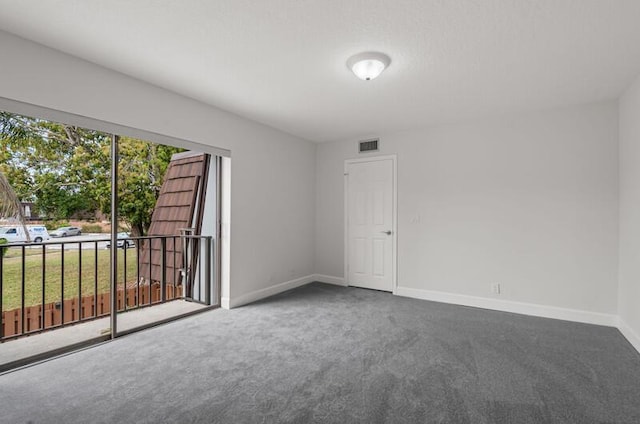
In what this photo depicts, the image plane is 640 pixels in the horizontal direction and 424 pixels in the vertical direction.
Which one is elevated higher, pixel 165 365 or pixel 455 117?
pixel 455 117

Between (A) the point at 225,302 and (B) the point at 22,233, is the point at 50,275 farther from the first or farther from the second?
(A) the point at 225,302

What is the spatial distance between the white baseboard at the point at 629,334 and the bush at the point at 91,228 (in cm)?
525

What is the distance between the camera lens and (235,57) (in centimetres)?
256

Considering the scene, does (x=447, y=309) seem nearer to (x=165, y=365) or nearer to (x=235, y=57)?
(x=165, y=365)

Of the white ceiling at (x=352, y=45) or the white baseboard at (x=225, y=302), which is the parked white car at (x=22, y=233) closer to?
the white ceiling at (x=352, y=45)

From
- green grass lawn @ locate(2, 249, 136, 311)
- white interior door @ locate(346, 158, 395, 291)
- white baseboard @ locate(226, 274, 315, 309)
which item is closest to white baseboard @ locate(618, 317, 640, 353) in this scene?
white interior door @ locate(346, 158, 395, 291)

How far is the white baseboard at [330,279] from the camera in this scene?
5.19 metres

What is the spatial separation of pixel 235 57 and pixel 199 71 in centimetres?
45

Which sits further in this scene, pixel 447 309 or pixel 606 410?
pixel 447 309

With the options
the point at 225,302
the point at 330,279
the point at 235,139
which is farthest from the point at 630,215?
the point at 225,302

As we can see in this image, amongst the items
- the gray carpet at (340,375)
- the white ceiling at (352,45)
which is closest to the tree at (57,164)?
the white ceiling at (352,45)

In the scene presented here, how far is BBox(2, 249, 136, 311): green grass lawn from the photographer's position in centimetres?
278

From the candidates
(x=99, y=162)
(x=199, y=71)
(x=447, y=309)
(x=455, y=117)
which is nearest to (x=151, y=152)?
(x=99, y=162)

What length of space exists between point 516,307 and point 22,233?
17.0ft
